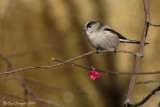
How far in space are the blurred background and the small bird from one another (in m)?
0.95

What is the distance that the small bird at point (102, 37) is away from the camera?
496 centimetres

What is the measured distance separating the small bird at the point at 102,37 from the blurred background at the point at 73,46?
37.6 inches

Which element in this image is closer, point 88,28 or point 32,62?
point 88,28

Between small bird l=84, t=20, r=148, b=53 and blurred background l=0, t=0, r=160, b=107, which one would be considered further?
blurred background l=0, t=0, r=160, b=107

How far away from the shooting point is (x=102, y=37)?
16.5ft

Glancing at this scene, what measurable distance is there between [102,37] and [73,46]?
1357 mm

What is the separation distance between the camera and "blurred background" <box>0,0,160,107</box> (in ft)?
19.8

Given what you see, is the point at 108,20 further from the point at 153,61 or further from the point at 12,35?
the point at 12,35

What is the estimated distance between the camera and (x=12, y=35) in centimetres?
599

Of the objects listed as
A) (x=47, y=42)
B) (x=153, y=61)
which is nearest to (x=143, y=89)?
(x=153, y=61)

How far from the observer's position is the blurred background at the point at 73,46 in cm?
602

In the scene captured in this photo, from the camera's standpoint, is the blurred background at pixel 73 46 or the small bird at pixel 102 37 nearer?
the small bird at pixel 102 37

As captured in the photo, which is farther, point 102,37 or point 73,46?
point 73,46

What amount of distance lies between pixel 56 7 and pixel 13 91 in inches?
75.4
